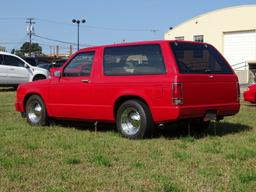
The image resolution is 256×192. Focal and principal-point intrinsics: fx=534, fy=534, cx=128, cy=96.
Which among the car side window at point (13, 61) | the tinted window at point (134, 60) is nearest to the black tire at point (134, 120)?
the tinted window at point (134, 60)

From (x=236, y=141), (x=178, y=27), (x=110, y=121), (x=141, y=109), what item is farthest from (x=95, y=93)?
(x=178, y=27)

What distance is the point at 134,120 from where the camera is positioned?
9.35 metres

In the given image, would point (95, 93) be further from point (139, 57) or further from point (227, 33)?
point (227, 33)

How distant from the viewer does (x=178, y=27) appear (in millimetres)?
43094

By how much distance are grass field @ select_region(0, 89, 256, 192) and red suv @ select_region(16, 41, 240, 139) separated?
404mm

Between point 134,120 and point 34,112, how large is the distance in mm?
2979

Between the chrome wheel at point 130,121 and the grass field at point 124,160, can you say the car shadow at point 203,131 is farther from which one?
the chrome wheel at point 130,121

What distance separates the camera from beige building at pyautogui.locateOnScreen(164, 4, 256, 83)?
37344mm

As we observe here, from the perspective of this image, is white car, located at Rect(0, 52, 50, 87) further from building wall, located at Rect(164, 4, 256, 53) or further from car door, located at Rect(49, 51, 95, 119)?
building wall, located at Rect(164, 4, 256, 53)

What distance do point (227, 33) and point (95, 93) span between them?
30.9 metres

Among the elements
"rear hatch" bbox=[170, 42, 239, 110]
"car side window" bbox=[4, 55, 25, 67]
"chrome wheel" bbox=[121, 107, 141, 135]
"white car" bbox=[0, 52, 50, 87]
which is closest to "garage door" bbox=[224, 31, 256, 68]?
"white car" bbox=[0, 52, 50, 87]

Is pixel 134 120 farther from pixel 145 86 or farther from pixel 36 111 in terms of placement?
pixel 36 111

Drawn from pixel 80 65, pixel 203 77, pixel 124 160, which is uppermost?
pixel 80 65

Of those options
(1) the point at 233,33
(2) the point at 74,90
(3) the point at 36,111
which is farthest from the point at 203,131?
(1) the point at 233,33
